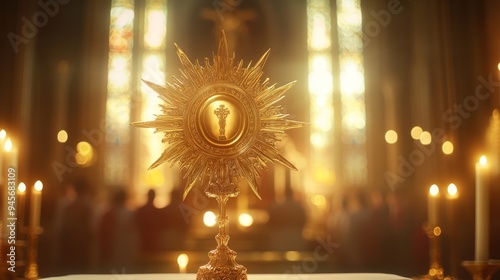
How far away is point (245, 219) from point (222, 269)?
401cm

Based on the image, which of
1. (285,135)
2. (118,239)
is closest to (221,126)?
(285,135)

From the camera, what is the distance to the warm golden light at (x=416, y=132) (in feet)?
17.9

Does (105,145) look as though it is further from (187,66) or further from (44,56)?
(187,66)

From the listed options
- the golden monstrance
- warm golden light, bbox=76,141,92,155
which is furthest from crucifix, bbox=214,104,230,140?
warm golden light, bbox=76,141,92,155

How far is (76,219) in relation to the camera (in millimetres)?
5277

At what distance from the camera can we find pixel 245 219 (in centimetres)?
575

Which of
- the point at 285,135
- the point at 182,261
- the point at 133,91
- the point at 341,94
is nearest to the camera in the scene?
the point at 285,135

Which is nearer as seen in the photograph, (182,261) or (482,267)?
(482,267)

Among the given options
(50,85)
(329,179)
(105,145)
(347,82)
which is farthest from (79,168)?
(347,82)

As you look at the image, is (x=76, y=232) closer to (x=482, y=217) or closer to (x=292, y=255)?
(x=292, y=255)

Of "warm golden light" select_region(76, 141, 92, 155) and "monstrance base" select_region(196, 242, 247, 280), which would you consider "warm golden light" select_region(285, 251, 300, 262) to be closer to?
"warm golden light" select_region(76, 141, 92, 155)

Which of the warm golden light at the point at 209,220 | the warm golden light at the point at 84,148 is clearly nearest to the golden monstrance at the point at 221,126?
the warm golden light at the point at 209,220

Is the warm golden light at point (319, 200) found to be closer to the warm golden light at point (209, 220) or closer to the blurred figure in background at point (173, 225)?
the warm golden light at point (209, 220)

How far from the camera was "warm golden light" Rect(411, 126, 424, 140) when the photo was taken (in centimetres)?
544
